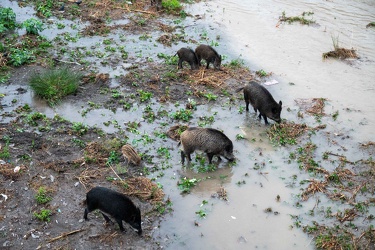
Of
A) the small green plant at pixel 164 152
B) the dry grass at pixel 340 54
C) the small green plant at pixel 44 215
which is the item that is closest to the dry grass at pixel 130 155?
the small green plant at pixel 164 152

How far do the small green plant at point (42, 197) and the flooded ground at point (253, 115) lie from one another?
1.86 ft

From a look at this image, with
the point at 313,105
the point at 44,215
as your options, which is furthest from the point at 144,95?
the point at 44,215

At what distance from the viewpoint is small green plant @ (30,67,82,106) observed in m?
9.80

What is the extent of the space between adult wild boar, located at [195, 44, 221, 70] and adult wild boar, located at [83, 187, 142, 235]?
576 centimetres

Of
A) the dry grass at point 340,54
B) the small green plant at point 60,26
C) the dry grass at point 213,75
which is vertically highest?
the dry grass at point 340,54

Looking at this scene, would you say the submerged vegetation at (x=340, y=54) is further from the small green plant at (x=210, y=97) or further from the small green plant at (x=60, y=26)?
the small green plant at (x=60, y=26)

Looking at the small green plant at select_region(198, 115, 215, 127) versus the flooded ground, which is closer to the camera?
the flooded ground

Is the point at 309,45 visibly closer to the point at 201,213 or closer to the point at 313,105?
the point at 313,105

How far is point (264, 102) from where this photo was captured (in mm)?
9352

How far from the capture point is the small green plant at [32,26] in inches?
485

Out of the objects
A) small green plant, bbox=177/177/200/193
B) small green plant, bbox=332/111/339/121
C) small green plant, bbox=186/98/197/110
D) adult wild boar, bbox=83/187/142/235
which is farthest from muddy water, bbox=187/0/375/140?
adult wild boar, bbox=83/187/142/235

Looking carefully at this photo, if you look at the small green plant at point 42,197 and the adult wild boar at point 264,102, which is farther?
the adult wild boar at point 264,102

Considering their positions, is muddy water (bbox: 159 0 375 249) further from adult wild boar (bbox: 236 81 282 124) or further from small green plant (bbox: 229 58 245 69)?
adult wild boar (bbox: 236 81 282 124)

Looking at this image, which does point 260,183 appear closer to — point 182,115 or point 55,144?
point 182,115
